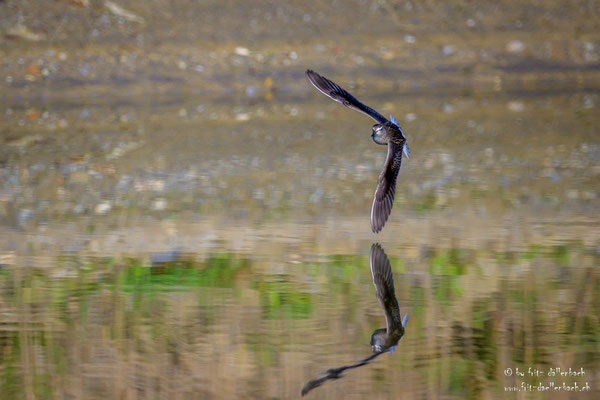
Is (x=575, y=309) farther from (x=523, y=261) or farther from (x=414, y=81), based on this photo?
(x=414, y=81)

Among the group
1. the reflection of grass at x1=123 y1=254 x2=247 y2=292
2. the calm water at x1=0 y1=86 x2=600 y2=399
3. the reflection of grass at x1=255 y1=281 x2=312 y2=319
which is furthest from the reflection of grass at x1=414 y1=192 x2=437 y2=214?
the reflection of grass at x1=255 y1=281 x2=312 y2=319

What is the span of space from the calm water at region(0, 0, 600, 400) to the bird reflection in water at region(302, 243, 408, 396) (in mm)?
24

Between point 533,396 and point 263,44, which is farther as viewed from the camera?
point 263,44

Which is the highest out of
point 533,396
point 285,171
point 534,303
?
point 285,171

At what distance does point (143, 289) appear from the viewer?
213 inches

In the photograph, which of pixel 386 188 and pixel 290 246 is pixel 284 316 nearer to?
pixel 386 188

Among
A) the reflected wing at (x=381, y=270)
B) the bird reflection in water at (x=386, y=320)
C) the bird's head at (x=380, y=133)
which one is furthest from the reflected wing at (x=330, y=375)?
the bird's head at (x=380, y=133)

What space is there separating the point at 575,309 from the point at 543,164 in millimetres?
4868

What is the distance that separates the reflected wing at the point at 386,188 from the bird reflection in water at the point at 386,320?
0.23 m

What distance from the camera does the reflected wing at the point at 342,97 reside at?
5.53 meters

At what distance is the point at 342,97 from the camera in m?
5.75

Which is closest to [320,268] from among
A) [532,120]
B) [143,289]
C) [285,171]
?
[143,289]

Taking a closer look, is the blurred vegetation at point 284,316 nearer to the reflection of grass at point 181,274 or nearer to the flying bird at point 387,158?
the reflection of grass at point 181,274

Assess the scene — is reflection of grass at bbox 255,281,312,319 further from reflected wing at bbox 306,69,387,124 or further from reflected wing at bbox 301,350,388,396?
reflected wing at bbox 306,69,387,124
